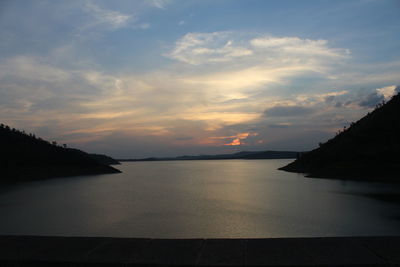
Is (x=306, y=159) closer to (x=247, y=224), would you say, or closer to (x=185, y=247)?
(x=247, y=224)

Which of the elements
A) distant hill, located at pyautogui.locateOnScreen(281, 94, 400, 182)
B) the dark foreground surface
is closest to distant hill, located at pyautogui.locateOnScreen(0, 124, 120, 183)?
distant hill, located at pyautogui.locateOnScreen(281, 94, 400, 182)

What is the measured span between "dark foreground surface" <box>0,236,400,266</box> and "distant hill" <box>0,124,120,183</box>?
102 m

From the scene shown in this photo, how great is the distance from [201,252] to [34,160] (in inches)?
4805

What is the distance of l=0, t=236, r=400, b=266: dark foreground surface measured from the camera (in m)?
6.13

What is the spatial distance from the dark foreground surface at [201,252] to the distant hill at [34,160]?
101894 millimetres

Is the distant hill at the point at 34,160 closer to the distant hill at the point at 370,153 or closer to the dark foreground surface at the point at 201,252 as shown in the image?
the distant hill at the point at 370,153

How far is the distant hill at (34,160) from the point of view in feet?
327

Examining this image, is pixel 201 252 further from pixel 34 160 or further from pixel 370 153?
pixel 34 160

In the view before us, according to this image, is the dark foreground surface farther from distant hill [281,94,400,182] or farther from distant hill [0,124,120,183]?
distant hill [0,124,120,183]

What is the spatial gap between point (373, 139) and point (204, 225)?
8150cm

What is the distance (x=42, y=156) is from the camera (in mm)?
117375

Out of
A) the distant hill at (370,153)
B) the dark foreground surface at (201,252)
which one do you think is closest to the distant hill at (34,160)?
the distant hill at (370,153)

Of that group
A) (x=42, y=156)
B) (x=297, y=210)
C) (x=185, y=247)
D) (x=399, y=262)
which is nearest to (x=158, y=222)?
(x=297, y=210)

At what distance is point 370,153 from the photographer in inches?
3346
